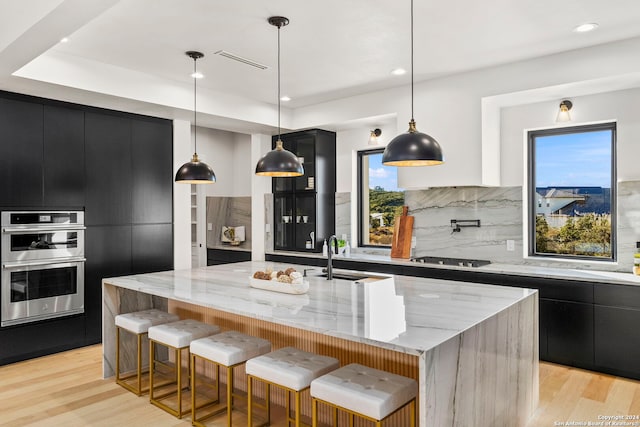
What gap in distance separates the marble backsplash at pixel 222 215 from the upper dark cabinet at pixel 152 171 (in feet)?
6.98

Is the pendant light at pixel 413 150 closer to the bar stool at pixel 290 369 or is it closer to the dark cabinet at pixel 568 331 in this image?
the bar stool at pixel 290 369

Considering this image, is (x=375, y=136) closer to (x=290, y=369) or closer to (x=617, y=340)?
(x=617, y=340)

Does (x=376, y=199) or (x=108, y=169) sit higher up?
(x=108, y=169)

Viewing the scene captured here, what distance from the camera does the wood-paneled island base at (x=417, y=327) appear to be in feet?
6.44

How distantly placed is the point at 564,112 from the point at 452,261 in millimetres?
1728

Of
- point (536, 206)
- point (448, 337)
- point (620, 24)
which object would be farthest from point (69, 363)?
point (620, 24)

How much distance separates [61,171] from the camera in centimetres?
431

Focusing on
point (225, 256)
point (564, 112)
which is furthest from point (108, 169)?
point (564, 112)

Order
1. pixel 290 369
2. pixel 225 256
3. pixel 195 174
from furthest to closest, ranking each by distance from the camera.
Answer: pixel 225 256 < pixel 195 174 < pixel 290 369

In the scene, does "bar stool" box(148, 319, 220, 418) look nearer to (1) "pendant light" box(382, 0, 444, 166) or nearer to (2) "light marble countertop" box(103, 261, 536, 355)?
(2) "light marble countertop" box(103, 261, 536, 355)

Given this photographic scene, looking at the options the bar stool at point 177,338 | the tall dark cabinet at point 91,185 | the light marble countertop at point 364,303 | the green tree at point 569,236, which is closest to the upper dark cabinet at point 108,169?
the tall dark cabinet at point 91,185

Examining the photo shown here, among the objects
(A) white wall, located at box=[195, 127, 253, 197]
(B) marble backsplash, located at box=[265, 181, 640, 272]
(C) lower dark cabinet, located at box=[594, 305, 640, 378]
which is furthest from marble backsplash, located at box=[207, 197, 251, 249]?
(C) lower dark cabinet, located at box=[594, 305, 640, 378]

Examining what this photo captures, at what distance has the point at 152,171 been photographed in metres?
5.00

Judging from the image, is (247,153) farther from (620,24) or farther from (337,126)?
(620,24)
